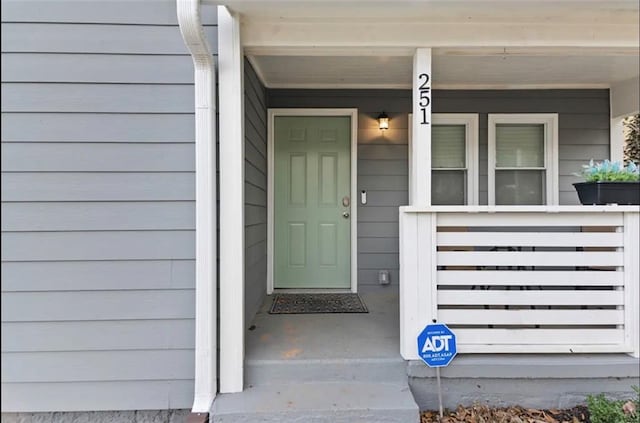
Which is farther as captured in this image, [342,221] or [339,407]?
[342,221]

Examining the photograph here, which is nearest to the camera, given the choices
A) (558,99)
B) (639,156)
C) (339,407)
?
(339,407)

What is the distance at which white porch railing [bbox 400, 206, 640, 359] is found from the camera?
7.16 feet

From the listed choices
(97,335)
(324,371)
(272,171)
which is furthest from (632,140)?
(97,335)

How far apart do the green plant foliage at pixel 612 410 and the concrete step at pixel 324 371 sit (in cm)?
102

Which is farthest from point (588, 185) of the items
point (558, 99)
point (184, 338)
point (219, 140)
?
point (184, 338)

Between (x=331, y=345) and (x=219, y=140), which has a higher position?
(x=219, y=140)

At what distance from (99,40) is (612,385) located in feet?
11.8

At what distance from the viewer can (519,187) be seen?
3611 millimetres

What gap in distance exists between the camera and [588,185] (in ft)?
7.63

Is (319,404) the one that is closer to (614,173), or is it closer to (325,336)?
(325,336)

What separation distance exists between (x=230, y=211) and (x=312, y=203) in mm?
1612

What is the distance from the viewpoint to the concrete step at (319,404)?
1.92 metres

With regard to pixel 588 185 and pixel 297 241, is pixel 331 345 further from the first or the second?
pixel 588 185

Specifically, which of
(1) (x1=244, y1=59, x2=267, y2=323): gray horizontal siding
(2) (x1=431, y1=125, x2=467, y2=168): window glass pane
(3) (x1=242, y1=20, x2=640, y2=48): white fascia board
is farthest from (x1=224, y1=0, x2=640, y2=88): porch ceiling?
(2) (x1=431, y1=125, x2=467, y2=168): window glass pane
